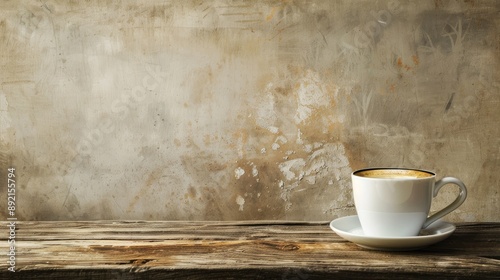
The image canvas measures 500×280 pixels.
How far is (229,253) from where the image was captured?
3.43ft

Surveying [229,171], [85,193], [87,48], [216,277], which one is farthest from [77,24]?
[216,277]

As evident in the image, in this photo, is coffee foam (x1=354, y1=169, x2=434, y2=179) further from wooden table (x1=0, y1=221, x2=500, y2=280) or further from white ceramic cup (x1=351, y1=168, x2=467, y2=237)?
wooden table (x1=0, y1=221, x2=500, y2=280)

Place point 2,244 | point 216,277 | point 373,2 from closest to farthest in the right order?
point 216,277, point 2,244, point 373,2

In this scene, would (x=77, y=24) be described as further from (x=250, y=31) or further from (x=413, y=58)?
(x=413, y=58)

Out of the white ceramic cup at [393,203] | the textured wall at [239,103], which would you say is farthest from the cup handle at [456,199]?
the textured wall at [239,103]

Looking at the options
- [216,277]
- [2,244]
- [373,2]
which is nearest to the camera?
[216,277]

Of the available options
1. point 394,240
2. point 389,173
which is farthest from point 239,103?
point 394,240

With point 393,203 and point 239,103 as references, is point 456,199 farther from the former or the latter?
point 239,103

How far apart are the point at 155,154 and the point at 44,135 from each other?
30cm

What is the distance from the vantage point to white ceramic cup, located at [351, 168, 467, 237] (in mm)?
1047

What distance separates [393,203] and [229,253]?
327 millimetres

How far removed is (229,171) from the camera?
56.8 inches

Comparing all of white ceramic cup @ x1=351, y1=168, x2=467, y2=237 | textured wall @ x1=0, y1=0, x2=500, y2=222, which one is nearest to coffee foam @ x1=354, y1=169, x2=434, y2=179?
white ceramic cup @ x1=351, y1=168, x2=467, y2=237

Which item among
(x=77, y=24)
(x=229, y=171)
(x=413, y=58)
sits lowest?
(x=229, y=171)
